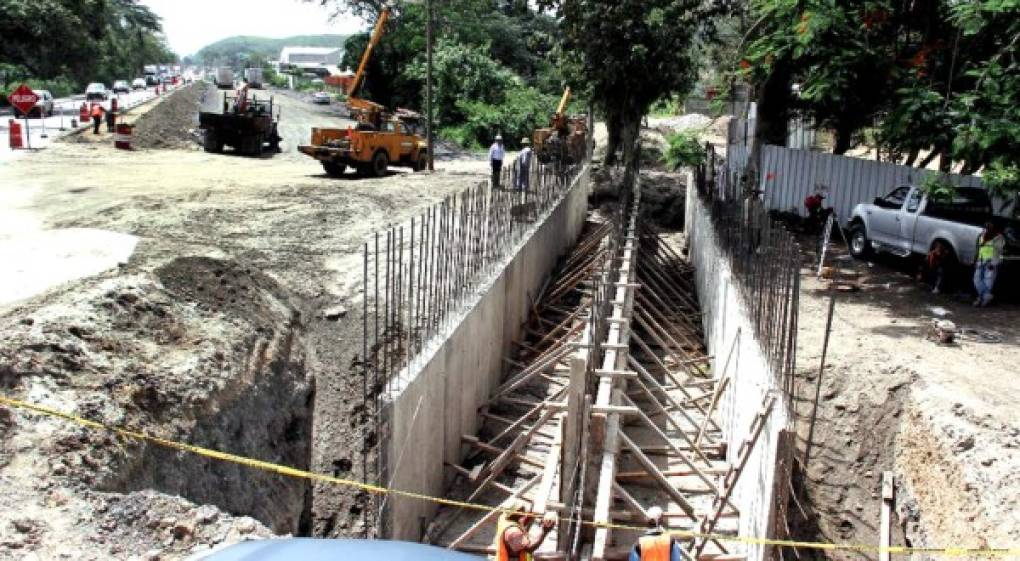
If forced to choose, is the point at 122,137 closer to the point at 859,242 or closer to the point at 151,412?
the point at 859,242

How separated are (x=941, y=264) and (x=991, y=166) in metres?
2.82

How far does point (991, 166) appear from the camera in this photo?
1315cm

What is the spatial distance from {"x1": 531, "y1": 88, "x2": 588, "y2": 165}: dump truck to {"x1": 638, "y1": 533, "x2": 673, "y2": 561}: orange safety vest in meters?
18.6

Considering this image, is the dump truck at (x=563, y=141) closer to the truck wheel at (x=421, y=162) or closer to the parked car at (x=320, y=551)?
the truck wheel at (x=421, y=162)

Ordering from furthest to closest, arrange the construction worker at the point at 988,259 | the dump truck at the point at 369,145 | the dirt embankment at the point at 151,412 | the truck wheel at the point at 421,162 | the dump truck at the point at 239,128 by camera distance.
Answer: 1. the dump truck at the point at 239,128
2. the truck wheel at the point at 421,162
3. the dump truck at the point at 369,145
4. the construction worker at the point at 988,259
5. the dirt embankment at the point at 151,412

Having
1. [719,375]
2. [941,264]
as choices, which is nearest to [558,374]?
[719,375]

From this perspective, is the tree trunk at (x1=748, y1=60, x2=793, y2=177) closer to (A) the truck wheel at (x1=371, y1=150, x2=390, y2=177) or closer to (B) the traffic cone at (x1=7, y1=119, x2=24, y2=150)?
(A) the truck wheel at (x1=371, y1=150, x2=390, y2=177)

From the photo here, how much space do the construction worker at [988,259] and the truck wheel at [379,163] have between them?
1633 cm

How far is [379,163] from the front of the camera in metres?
26.3

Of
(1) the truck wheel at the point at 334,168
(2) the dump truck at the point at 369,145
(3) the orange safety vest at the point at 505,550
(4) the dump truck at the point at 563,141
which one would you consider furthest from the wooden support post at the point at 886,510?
(1) the truck wheel at the point at 334,168

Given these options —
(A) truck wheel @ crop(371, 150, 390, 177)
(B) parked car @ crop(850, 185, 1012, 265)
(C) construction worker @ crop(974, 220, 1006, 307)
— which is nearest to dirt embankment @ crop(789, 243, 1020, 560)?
(C) construction worker @ crop(974, 220, 1006, 307)

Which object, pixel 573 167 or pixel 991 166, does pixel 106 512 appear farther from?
pixel 573 167

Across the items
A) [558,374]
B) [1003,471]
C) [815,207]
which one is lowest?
[558,374]

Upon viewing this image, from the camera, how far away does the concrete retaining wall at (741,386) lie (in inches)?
331
